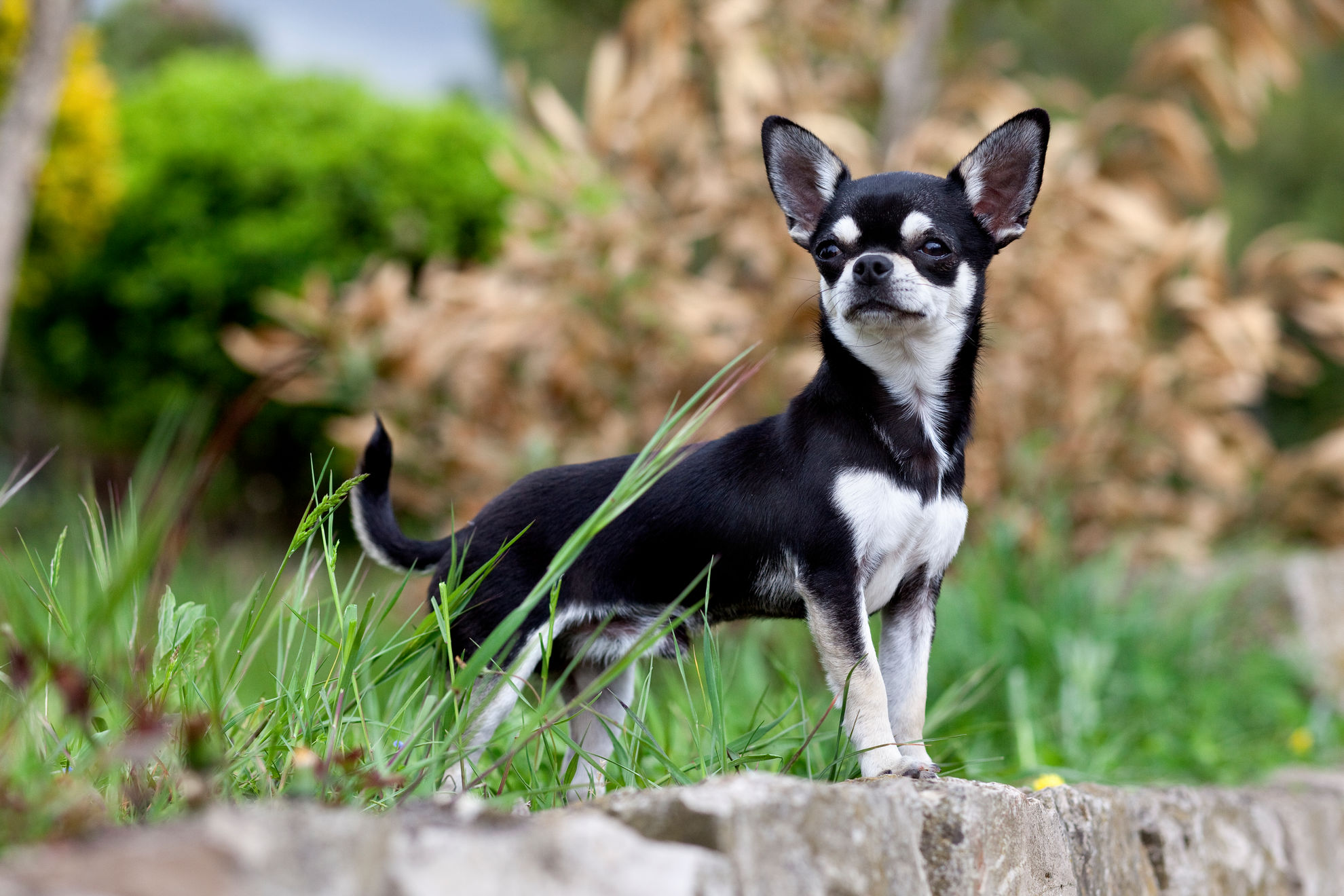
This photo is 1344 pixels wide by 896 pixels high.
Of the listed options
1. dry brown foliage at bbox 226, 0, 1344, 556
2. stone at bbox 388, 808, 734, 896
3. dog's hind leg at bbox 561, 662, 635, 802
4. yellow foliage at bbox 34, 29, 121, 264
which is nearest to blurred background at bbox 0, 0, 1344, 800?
dry brown foliage at bbox 226, 0, 1344, 556

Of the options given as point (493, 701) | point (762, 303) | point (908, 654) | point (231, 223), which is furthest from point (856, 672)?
point (231, 223)

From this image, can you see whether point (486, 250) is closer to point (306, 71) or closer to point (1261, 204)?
point (306, 71)

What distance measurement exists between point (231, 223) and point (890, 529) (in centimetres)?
730

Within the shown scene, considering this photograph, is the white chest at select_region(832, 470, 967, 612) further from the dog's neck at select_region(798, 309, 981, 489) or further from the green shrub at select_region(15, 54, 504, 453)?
the green shrub at select_region(15, 54, 504, 453)

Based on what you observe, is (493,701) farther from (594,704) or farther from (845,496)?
(845,496)

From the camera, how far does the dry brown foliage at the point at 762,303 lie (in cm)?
489

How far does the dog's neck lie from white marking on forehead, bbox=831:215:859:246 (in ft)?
0.52

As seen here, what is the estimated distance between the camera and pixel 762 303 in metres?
5.10

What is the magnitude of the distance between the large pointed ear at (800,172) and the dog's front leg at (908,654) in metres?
0.78

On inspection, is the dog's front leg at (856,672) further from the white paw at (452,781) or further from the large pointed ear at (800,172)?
the large pointed ear at (800,172)

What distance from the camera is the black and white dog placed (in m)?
2.05

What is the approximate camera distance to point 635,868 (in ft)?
4.13

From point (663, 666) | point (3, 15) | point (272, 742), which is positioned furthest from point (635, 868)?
point (3, 15)

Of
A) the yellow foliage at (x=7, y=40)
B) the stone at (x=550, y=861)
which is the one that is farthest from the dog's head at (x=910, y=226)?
the yellow foliage at (x=7, y=40)
